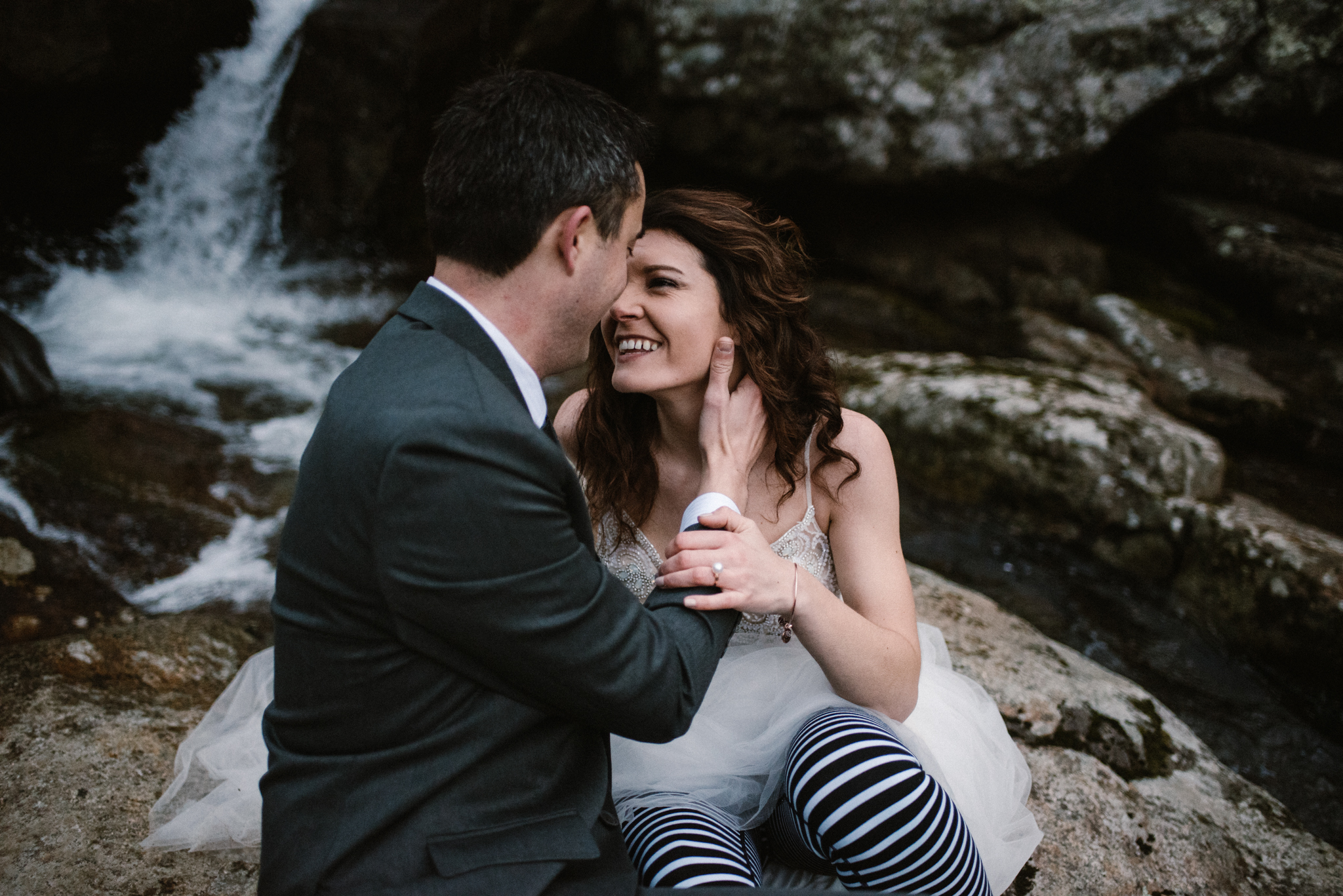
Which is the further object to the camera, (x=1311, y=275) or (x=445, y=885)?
(x=1311, y=275)

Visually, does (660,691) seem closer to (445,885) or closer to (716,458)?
(445,885)

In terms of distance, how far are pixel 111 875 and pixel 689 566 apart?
1.73 m

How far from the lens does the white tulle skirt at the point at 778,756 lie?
220 centimetres

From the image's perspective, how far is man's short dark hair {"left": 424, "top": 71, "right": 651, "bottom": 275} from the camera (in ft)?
5.12

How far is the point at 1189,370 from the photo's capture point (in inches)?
248

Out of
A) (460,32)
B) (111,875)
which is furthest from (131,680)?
(460,32)

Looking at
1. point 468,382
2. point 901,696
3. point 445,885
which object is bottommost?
point 901,696

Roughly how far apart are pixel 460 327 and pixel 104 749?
1989mm

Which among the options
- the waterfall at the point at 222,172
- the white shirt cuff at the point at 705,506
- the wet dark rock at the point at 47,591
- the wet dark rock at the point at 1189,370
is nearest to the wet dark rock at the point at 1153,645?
the wet dark rock at the point at 1189,370

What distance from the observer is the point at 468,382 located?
1391mm

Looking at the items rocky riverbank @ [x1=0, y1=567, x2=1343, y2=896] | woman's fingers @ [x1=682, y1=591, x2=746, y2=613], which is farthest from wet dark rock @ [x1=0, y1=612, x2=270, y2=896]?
woman's fingers @ [x1=682, y1=591, x2=746, y2=613]

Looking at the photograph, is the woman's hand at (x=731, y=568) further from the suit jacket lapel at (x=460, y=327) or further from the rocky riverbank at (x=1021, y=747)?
the rocky riverbank at (x=1021, y=747)

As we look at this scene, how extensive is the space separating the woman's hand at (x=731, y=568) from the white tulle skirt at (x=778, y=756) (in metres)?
0.47

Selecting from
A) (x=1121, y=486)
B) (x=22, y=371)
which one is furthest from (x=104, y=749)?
(x=1121, y=486)
